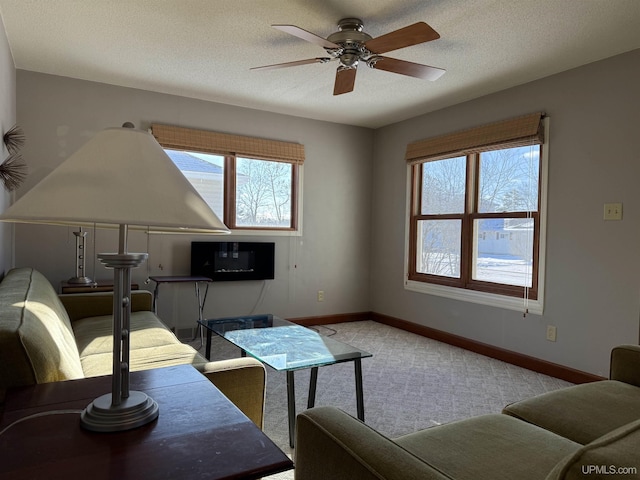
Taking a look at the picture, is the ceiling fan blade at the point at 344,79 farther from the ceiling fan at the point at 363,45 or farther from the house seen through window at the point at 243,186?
the house seen through window at the point at 243,186

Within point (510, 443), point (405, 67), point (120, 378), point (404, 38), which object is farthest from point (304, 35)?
point (510, 443)

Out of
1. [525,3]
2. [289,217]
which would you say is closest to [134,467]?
[525,3]

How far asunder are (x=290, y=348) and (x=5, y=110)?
2507 millimetres

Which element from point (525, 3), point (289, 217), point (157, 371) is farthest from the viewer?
point (289, 217)

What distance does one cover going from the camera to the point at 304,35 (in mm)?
2441

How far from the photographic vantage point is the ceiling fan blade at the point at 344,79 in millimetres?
2951

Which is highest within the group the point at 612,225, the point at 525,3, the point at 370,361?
the point at 525,3

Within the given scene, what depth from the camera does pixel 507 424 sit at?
152 cm

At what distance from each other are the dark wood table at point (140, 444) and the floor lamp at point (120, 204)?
0.18ft

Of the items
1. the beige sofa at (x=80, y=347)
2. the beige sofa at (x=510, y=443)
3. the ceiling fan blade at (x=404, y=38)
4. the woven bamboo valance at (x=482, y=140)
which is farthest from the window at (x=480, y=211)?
the beige sofa at (x=80, y=347)

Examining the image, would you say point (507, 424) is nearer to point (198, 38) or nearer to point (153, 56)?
point (198, 38)

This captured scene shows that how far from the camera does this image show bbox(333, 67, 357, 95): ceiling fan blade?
116 inches

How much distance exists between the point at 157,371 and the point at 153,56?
278 cm

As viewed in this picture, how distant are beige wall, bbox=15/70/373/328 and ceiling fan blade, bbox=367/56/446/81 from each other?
2158 mm
